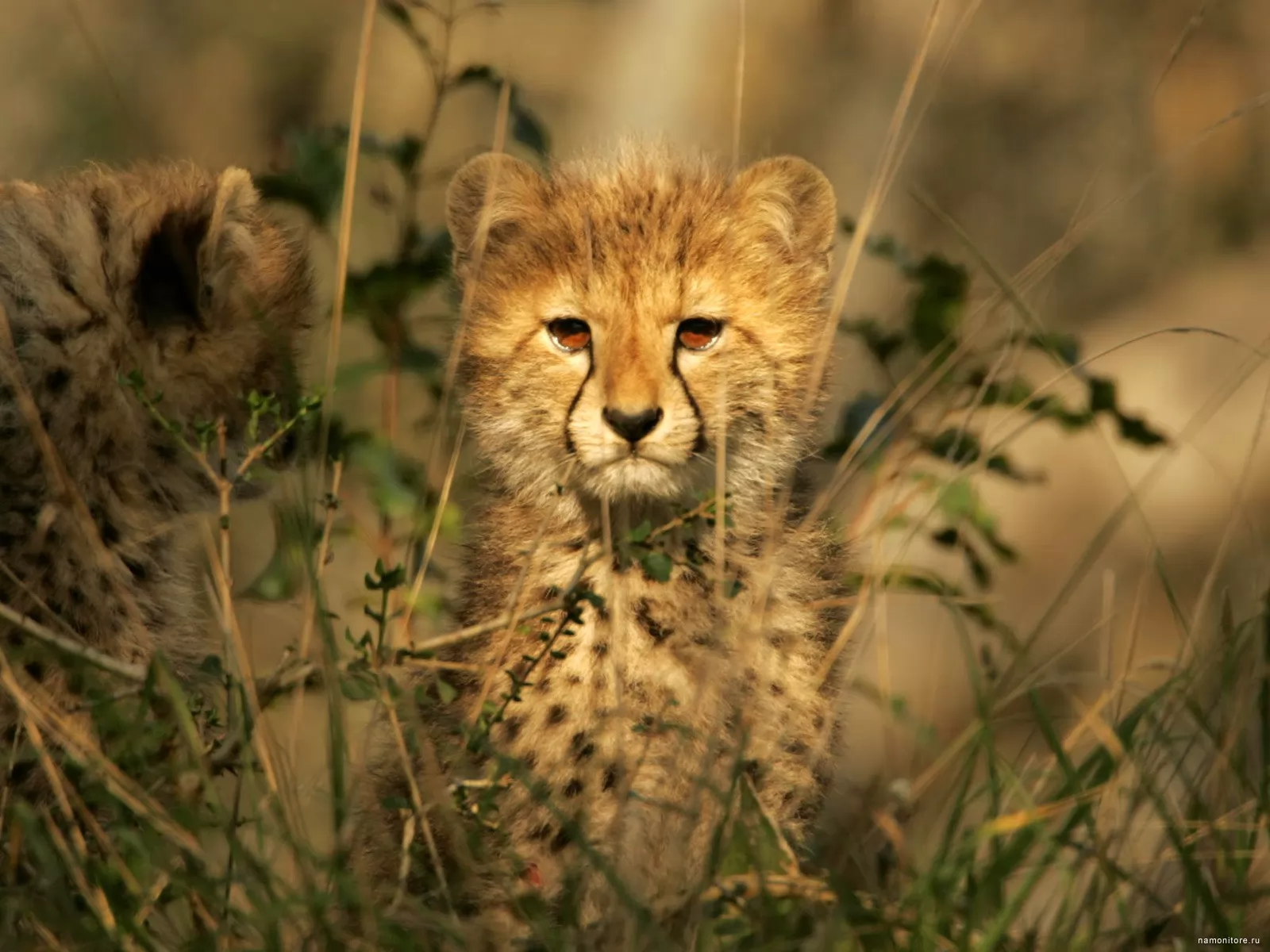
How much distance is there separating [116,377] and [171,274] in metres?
0.19

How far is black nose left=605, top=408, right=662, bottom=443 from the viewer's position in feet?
8.54

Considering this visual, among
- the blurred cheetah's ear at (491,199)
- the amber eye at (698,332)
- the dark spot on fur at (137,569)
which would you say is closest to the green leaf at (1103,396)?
the amber eye at (698,332)

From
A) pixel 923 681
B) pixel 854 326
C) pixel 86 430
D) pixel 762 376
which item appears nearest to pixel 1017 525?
pixel 923 681

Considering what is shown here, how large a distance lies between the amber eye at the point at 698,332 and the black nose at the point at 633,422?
0.23 metres

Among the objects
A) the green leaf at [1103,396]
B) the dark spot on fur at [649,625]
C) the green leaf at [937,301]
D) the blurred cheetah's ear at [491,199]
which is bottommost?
the dark spot on fur at [649,625]

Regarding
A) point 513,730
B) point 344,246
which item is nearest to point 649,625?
point 513,730

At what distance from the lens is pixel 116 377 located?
258 centimetres

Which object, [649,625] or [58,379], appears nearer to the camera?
[58,379]

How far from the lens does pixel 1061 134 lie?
7.14 metres

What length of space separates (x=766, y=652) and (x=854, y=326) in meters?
0.86

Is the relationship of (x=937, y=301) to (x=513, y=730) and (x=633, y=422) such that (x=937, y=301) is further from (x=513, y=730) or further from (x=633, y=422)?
(x=513, y=730)

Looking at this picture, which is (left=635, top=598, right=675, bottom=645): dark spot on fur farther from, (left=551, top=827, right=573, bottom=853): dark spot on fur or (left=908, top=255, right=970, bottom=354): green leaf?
(left=908, top=255, right=970, bottom=354): green leaf

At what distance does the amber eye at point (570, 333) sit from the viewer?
284 cm

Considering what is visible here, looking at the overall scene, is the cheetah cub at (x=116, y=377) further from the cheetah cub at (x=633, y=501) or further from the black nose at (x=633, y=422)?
the black nose at (x=633, y=422)
